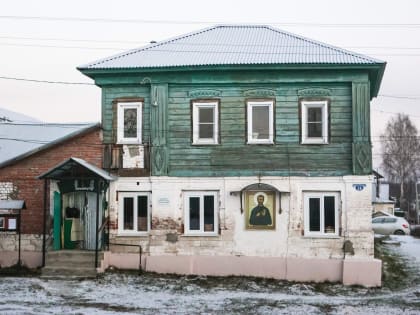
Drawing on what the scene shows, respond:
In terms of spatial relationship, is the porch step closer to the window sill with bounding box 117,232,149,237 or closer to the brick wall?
the window sill with bounding box 117,232,149,237

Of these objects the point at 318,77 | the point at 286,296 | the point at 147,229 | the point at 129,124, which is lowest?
the point at 286,296

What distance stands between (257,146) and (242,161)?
0.66 metres

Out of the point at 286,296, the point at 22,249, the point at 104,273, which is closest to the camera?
the point at 286,296

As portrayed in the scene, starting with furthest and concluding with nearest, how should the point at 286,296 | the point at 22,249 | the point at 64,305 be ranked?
1. the point at 22,249
2. the point at 286,296
3. the point at 64,305

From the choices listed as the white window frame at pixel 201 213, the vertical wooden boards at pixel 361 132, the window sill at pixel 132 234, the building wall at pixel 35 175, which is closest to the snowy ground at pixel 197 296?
the window sill at pixel 132 234

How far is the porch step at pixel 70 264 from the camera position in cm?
1786

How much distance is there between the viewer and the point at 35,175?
19.7m

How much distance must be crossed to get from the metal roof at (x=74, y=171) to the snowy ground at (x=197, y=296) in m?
3.05

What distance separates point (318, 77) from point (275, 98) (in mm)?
1455

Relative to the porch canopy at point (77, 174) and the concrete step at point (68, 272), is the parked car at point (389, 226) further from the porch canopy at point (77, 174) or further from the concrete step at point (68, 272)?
the concrete step at point (68, 272)

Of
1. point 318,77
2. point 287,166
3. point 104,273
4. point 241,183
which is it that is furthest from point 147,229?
point 318,77

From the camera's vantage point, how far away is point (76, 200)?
65.7 feet

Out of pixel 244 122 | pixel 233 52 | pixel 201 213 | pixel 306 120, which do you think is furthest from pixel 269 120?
pixel 201 213

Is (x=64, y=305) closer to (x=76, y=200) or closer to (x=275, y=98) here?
(x=76, y=200)
